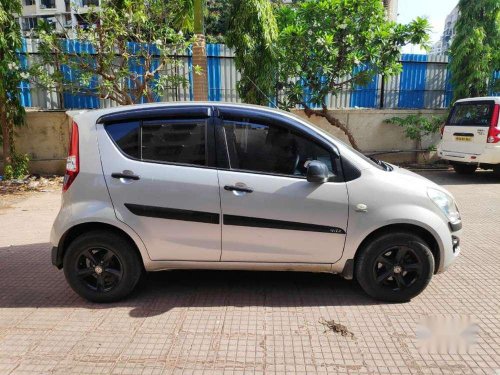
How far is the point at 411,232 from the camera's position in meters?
3.48

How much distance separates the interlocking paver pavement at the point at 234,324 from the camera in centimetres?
271

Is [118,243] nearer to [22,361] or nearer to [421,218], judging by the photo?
[22,361]

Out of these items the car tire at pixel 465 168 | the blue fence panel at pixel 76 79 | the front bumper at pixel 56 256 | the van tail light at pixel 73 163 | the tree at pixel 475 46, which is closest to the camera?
the van tail light at pixel 73 163

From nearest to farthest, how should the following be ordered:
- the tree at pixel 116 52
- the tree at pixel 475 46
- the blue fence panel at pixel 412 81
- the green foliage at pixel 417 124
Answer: the tree at pixel 116 52, the green foliage at pixel 417 124, the tree at pixel 475 46, the blue fence panel at pixel 412 81

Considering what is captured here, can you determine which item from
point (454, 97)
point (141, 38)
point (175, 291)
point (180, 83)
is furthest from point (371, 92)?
point (175, 291)

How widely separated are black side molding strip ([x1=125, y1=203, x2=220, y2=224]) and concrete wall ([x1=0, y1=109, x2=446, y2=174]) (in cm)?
649

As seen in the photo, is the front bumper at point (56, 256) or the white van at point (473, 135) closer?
the front bumper at point (56, 256)

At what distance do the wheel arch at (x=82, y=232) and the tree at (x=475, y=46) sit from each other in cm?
1085

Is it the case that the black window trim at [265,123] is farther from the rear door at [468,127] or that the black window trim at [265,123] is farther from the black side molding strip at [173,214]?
the rear door at [468,127]

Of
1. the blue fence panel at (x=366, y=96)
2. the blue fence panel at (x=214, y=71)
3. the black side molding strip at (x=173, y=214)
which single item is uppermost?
the blue fence panel at (x=214, y=71)

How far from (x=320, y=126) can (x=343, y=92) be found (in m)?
1.30

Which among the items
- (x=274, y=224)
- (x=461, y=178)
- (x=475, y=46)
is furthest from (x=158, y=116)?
(x=475, y=46)

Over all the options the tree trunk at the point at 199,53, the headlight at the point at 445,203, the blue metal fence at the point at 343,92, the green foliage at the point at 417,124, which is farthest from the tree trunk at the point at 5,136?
the green foliage at the point at 417,124

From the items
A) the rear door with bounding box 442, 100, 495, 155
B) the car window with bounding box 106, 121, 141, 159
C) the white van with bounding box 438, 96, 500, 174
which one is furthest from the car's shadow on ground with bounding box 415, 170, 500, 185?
the car window with bounding box 106, 121, 141, 159
